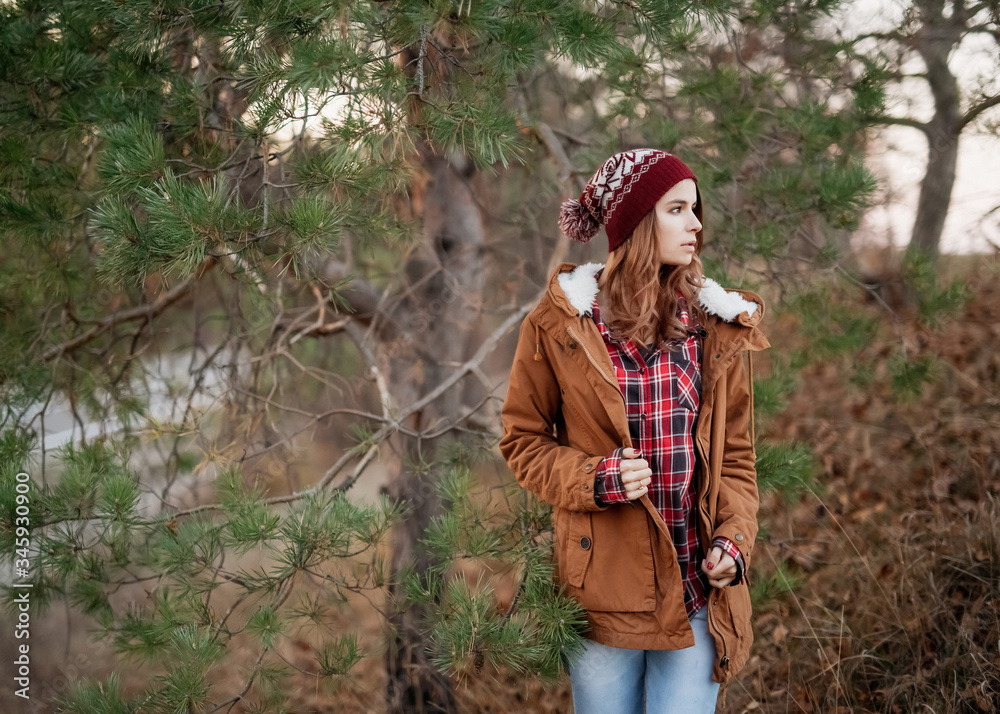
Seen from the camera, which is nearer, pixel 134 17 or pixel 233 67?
pixel 134 17

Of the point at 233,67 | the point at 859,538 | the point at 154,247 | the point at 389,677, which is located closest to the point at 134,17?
the point at 233,67

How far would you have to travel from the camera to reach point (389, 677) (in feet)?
8.44

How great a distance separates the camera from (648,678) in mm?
1635

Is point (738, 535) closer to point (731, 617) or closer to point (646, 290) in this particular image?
point (731, 617)

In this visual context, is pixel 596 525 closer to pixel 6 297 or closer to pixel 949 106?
pixel 6 297

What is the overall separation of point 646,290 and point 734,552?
60 centimetres

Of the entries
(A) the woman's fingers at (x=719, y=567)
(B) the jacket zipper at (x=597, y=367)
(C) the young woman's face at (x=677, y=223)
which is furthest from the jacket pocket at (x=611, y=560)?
(C) the young woman's face at (x=677, y=223)

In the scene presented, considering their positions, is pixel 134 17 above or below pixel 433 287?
above

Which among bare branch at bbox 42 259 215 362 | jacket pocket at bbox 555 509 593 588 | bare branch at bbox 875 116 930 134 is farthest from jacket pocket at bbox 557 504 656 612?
bare branch at bbox 875 116 930 134

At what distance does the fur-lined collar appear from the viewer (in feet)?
5.23

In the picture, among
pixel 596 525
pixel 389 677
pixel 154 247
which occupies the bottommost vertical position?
pixel 389 677

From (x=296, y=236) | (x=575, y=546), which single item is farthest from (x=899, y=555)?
(x=296, y=236)

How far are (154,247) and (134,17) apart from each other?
1.80 feet

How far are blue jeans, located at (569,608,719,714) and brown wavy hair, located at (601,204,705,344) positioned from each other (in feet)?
2.16
